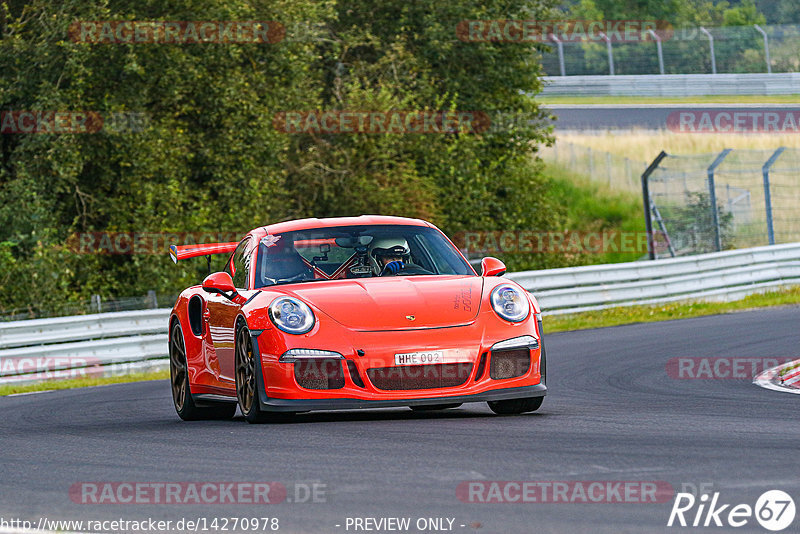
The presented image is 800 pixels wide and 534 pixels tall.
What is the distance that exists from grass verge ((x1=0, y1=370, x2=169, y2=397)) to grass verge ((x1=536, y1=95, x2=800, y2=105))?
1268 inches

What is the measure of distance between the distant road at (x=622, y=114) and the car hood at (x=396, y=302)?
115ft

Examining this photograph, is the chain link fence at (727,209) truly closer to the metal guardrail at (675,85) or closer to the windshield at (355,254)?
the windshield at (355,254)

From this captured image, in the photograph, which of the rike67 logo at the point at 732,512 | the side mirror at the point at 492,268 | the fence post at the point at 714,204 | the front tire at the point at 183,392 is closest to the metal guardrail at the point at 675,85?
the fence post at the point at 714,204

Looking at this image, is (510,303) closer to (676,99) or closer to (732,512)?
(732,512)

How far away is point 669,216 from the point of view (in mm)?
24438

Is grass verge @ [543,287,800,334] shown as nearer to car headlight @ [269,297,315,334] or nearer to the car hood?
the car hood

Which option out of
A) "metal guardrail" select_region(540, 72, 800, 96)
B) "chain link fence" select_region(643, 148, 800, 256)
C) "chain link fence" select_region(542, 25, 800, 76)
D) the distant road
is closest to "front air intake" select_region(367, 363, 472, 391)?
"chain link fence" select_region(643, 148, 800, 256)

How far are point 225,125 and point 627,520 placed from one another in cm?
2354

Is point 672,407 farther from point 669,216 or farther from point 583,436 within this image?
point 669,216

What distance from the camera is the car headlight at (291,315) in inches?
323

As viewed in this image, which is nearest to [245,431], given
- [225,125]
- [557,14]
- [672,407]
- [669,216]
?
[672,407]

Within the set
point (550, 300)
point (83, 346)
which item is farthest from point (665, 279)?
point (83, 346)

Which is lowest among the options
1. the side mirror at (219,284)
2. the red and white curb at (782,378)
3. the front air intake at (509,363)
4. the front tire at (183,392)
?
the red and white curb at (782,378)

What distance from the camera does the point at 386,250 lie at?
31.1 ft
